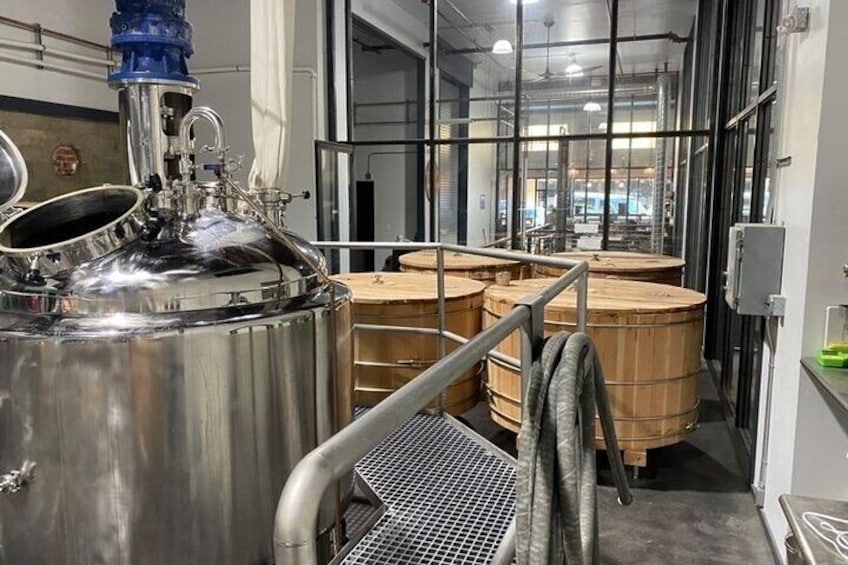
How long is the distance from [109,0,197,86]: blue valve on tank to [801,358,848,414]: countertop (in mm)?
2178

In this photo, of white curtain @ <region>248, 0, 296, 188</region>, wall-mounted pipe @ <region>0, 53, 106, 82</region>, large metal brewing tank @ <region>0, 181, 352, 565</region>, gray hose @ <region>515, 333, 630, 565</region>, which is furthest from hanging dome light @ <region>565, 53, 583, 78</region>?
gray hose @ <region>515, 333, 630, 565</region>

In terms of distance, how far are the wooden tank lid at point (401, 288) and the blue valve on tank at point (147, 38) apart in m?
1.48

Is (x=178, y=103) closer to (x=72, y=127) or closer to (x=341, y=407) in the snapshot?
(x=341, y=407)

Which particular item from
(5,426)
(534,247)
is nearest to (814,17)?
(5,426)

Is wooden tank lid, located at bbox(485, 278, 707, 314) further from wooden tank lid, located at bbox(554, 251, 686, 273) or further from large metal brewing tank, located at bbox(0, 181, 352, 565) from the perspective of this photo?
large metal brewing tank, located at bbox(0, 181, 352, 565)

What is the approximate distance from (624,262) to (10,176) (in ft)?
13.2

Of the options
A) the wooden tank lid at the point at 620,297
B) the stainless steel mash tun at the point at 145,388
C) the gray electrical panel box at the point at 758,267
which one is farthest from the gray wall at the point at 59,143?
the gray electrical panel box at the point at 758,267

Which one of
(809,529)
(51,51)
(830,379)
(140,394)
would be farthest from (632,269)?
(51,51)

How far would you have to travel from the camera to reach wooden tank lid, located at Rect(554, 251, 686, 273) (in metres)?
4.54

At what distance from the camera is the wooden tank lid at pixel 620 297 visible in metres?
3.02

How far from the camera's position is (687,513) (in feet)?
9.65

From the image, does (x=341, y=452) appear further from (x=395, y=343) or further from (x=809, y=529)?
(x=395, y=343)

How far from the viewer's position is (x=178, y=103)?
1.88m

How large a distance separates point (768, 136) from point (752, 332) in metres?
1.04
